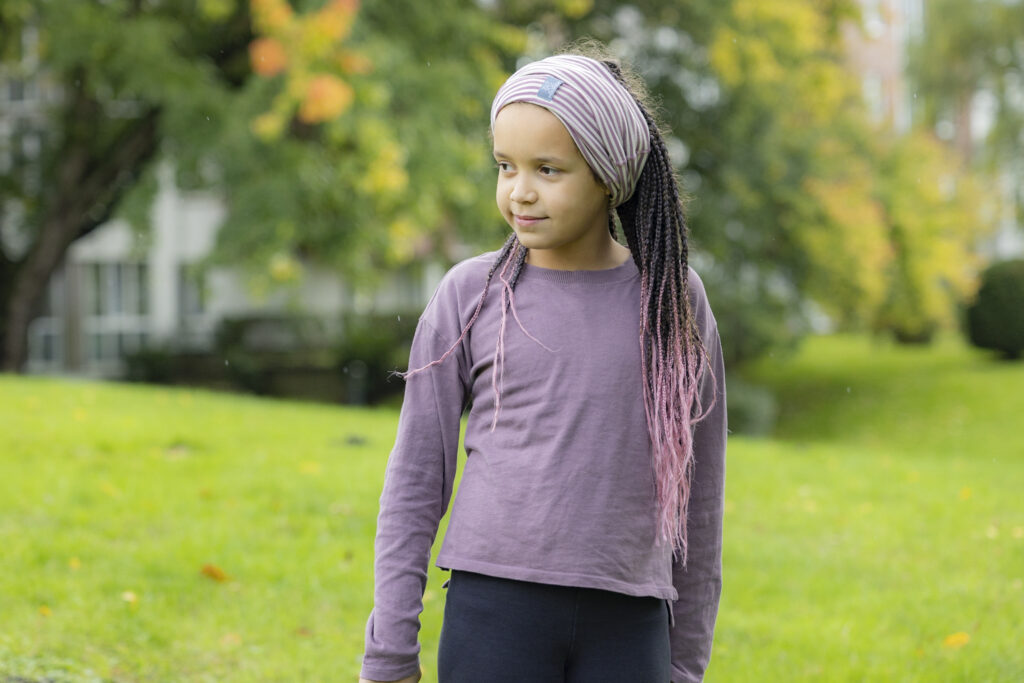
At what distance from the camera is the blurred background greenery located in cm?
950

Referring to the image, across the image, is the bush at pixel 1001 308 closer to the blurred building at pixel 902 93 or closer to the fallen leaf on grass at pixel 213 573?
the blurred building at pixel 902 93

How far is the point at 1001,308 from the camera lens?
65.8ft

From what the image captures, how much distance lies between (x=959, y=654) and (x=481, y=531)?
2828 mm

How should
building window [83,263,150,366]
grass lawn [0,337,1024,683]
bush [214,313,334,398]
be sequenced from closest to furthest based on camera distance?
1. grass lawn [0,337,1024,683]
2. bush [214,313,334,398]
3. building window [83,263,150,366]

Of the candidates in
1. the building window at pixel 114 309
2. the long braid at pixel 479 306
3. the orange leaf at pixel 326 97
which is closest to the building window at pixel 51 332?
the building window at pixel 114 309

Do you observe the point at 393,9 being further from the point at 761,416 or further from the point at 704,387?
the point at 704,387

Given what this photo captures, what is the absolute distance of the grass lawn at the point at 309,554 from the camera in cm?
384

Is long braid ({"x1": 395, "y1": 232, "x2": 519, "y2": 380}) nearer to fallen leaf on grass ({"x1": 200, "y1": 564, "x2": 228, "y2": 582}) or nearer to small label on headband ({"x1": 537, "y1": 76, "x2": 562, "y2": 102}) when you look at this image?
small label on headband ({"x1": 537, "y1": 76, "x2": 562, "y2": 102})

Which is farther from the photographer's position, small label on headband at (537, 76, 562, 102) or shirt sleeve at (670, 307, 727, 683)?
shirt sleeve at (670, 307, 727, 683)

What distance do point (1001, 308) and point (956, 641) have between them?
1773cm

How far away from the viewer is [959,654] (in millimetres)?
3908

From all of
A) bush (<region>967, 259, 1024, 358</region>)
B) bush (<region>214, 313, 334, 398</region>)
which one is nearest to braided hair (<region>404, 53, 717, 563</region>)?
bush (<region>214, 313, 334, 398</region>)

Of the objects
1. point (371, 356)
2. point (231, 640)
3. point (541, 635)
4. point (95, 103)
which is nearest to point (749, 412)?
point (371, 356)

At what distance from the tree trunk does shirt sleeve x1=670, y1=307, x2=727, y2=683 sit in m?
13.8
